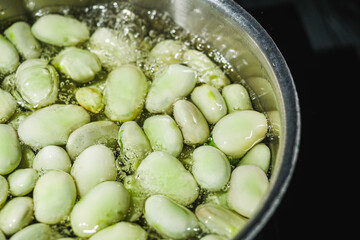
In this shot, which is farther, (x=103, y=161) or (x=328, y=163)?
(x=328, y=163)

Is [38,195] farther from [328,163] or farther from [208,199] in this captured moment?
[328,163]

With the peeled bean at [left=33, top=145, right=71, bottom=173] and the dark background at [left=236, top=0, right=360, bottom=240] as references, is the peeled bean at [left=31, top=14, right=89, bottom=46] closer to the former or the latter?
the peeled bean at [left=33, top=145, right=71, bottom=173]

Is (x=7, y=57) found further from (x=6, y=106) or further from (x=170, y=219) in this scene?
(x=170, y=219)

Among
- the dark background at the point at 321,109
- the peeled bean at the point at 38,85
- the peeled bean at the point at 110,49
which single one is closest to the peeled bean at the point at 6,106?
the peeled bean at the point at 38,85

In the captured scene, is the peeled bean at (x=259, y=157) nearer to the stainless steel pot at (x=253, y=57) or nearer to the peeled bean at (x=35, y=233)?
the stainless steel pot at (x=253, y=57)

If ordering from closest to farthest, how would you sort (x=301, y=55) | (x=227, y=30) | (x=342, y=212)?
(x=227, y=30), (x=342, y=212), (x=301, y=55)

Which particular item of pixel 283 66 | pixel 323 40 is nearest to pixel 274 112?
pixel 283 66
